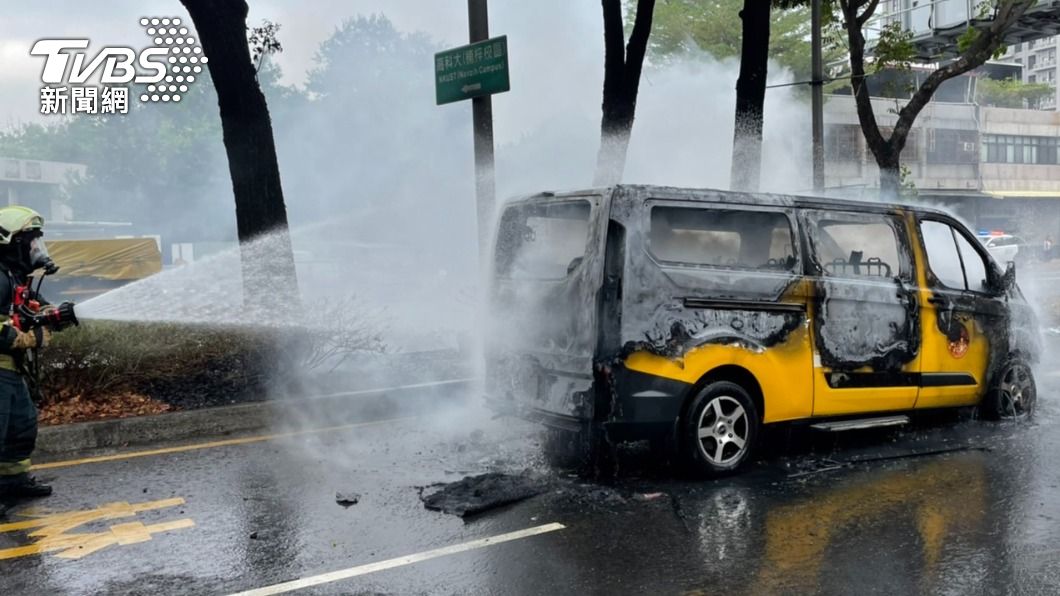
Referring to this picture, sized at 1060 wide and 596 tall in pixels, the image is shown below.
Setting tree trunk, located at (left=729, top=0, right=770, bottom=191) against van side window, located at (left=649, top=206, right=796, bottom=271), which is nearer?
van side window, located at (left=649, top=206, right=796, bottom=271)

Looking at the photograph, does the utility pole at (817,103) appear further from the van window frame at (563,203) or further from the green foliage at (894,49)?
the van window frame at (563,203)

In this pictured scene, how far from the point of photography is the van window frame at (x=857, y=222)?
6.14 meters

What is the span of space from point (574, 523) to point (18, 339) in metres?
3.46

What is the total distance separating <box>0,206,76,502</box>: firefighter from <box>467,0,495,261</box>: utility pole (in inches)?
187

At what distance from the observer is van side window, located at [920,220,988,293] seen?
6922 mm

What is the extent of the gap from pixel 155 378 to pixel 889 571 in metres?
5.98

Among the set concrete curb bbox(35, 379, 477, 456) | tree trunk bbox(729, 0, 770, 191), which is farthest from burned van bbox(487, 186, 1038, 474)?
tree trunk bbox(729, 0, 770, 191)

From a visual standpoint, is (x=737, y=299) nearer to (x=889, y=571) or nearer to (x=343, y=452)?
(x=889, y=571)

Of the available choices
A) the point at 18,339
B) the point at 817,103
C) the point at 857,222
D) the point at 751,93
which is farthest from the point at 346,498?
the point at 817,103

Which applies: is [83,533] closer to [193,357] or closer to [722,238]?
[193,357]

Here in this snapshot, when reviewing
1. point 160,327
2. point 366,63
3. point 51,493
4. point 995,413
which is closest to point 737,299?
point 995,413

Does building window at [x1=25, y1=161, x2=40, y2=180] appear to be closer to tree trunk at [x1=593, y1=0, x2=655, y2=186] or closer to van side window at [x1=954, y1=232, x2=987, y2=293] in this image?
tree trunk at [x1=593, y1=0, x2=655, y2=186]

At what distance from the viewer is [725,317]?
571 centimetres

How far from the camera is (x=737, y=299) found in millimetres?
5738
